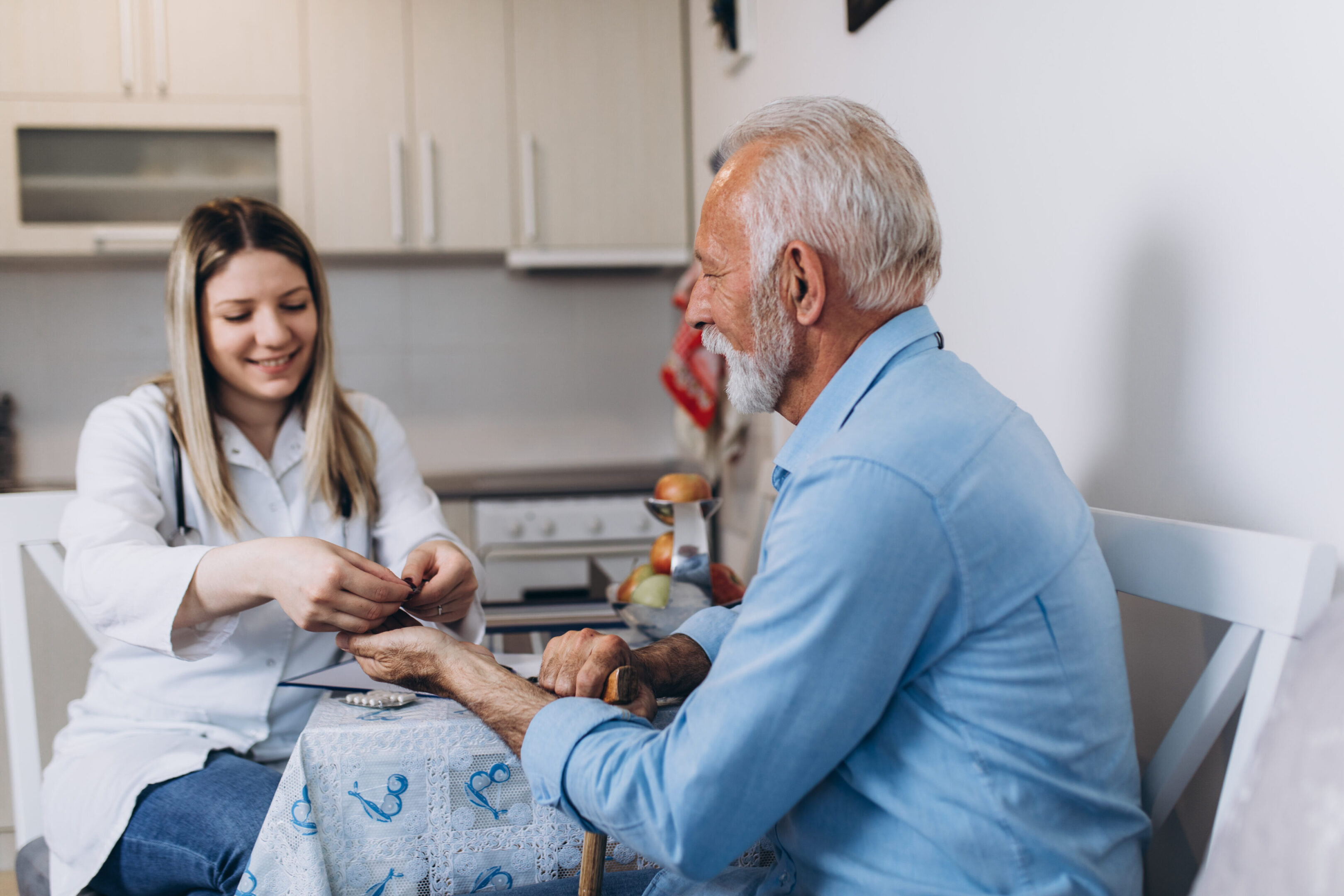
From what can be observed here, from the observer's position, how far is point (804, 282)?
0.84m

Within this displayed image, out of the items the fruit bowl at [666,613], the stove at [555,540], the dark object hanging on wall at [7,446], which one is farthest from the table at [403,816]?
the dark object hanging on wall at [7,446]

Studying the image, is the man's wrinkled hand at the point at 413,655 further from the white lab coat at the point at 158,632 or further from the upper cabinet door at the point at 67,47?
the upper cabinet door at the point at 67,47

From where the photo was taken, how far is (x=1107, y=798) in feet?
2.40

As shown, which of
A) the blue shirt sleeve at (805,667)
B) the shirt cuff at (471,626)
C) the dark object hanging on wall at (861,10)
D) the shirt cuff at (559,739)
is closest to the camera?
the blue shirt sleeve at (805,667)

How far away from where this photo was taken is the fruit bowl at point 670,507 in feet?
4.14

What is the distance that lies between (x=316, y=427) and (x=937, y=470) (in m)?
1.07

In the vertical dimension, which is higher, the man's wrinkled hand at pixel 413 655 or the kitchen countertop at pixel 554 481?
the man's wrinkled hand at pixel 413 655

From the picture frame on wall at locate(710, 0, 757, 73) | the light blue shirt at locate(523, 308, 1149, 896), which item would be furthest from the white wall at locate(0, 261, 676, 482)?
the light blue shirt at locate(523, 308, 1149, 896)

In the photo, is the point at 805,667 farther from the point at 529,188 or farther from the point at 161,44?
the point at 161,44

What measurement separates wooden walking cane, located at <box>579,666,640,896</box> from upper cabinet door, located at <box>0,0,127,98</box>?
8.70 feet

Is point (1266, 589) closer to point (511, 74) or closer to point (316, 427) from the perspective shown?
point (316, 427)

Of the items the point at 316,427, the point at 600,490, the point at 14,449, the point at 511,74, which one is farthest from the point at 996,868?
the point at 14,449

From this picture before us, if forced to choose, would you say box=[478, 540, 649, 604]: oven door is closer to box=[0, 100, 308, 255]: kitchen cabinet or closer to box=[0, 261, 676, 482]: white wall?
box=[0, 261, 676, 482]: white wall

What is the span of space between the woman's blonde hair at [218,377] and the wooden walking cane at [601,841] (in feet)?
2.44
